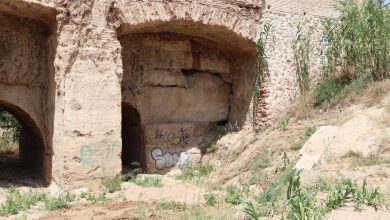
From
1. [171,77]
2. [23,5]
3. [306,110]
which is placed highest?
[23,5]

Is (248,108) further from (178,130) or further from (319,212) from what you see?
(319,212)

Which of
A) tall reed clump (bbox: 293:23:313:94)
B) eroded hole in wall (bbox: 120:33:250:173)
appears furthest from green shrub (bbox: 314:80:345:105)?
eroded hole in wall (bbox: 120:33:250:173)

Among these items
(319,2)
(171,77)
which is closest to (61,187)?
(171,77)

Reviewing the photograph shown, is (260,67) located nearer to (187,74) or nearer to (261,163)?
(187,74)

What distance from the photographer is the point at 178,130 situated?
10.7m

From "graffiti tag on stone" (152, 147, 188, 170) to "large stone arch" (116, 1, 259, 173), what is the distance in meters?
0.02

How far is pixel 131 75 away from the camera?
10.3 m

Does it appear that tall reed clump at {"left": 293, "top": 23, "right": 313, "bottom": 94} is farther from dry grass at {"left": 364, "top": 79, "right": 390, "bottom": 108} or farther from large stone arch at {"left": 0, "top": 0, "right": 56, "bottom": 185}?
large stone arch at {"left": 0, "top": 0, "right": 56, "bottom": 185}

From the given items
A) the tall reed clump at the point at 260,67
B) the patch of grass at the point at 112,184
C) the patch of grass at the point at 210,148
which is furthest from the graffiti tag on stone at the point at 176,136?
the patch of grass at the point at 112,184

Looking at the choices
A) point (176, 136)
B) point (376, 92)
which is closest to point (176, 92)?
point (176, 136)

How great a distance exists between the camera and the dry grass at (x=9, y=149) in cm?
1546

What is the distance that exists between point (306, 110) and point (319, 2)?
2.97m

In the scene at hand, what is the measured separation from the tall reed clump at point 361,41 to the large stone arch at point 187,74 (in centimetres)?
189

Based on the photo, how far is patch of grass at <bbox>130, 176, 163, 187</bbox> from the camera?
8438 millimetres
